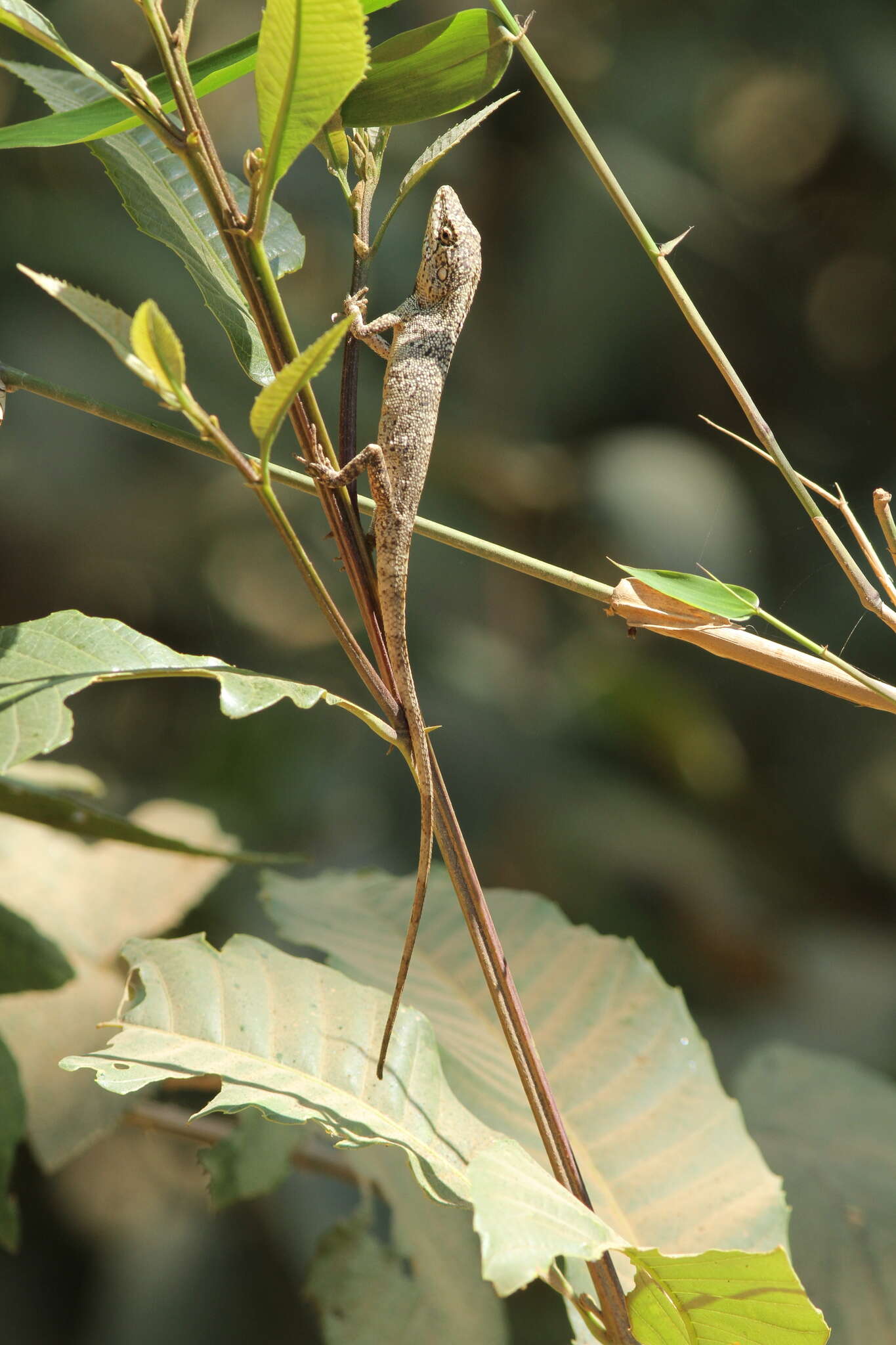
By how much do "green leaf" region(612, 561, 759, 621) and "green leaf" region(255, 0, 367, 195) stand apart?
0.66 feet

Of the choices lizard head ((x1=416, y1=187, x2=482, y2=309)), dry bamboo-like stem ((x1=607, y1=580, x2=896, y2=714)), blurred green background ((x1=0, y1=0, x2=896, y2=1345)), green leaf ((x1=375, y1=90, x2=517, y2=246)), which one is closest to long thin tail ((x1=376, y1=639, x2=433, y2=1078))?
dry bamboo-like stem ((x1=607, y1=580, x2=896, y2=714))

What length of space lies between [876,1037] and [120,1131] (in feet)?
3.62

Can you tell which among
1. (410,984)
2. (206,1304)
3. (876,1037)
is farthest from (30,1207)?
(876,1037)

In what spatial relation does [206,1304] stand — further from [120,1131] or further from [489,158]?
[489,158]

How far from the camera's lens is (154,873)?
1.04 meters

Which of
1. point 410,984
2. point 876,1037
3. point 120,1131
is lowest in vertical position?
point 120,1131

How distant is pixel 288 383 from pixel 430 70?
20 cm

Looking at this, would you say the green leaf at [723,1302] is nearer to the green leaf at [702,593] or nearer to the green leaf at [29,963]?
the green leaf at [702,593]

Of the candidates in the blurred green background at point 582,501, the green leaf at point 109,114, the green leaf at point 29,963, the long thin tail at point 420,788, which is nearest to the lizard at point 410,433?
the long thin tail at point 420,788

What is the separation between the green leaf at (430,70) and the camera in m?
0.42

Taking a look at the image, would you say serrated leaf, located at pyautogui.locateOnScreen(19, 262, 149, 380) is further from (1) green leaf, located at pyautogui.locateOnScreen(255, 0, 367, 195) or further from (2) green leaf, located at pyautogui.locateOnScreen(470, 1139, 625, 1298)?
(2) green leaf, located at pyautogui.locateOnScreen(470, 1139, 625, 1298)

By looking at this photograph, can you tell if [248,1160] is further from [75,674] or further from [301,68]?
[301,68]

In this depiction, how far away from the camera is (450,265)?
0.92 metres

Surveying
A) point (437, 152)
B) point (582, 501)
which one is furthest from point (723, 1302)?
point (582, 501)
